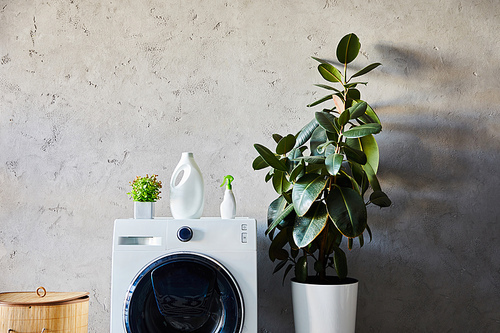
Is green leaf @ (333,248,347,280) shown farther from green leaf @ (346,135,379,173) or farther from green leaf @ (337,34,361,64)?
green leaf @ (337,34,361,64)

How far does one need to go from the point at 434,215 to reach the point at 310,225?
34.3 inches

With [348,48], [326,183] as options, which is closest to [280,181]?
[326,183]

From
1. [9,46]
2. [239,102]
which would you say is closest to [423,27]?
[239,102]

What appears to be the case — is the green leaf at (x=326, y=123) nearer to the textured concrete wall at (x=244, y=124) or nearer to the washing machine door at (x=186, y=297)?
the textured concrete wall at (x=244, y=124)

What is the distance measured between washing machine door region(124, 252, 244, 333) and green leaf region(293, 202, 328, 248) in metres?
0.32

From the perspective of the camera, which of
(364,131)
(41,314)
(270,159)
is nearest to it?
(41,314)

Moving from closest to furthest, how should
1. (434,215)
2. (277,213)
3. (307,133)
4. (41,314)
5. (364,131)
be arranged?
(41,314)
(364,131)
(277,213)
(307,133)
(434,215)

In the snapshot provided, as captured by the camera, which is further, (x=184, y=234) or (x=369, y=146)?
(x=369, y=146)

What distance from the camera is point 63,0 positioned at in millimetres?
2424

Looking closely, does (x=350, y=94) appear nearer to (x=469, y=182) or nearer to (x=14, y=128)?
(x=469, y=182)

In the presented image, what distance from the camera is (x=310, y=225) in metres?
1.85

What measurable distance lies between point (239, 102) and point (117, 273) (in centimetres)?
106

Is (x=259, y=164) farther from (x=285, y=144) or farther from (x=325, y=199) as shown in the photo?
(x=325, y=199)

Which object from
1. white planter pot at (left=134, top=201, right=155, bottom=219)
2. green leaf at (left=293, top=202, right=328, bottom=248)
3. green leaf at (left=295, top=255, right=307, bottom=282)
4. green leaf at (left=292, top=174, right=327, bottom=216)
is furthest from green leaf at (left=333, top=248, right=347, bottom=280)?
white planter pot at (left=134, top=201, right=155, bottom=219)
